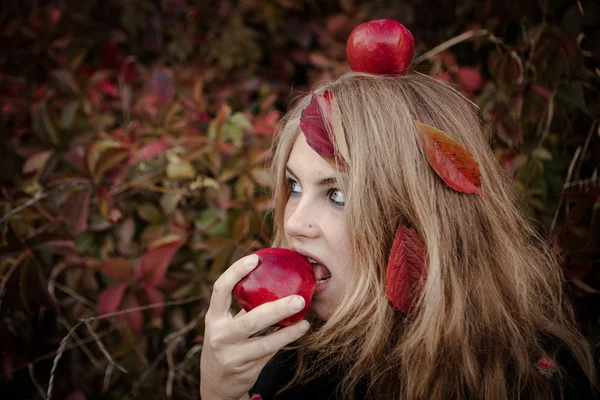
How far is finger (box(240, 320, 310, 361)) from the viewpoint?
1.06m

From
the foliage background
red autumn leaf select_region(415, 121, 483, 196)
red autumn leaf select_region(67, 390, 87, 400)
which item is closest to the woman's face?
red autumn leaf select_region(415, 121, 483, 196)

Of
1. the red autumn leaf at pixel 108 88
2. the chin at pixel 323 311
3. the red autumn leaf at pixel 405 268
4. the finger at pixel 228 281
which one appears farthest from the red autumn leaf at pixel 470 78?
the red autumn leaf at pixel 108 88

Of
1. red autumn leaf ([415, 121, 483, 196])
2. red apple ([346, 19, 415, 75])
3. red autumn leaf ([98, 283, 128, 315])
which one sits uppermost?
red apple ([346, 19, 415, 75])

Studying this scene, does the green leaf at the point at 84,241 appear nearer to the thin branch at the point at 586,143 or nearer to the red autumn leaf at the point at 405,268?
the red autumn leaf at the point at 405,268

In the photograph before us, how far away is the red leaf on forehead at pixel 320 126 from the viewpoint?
3.78 feet

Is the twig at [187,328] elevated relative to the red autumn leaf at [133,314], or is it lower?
lower

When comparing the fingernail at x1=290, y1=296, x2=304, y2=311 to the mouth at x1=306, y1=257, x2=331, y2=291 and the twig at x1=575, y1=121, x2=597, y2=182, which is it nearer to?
the mouth at x1=306, y1=257, x2=331, y2=291

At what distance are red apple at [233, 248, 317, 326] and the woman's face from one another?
0.06m

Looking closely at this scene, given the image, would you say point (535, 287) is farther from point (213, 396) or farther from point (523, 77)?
point (213, 396)

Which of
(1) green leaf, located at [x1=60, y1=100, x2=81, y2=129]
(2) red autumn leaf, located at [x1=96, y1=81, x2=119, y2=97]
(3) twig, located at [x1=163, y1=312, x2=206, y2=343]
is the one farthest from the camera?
(2) red autumn leaf, located at [x1=96, y1=81, x2=119, y2=97]

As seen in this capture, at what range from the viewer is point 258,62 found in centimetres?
291

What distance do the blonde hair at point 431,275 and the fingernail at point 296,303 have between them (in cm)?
12

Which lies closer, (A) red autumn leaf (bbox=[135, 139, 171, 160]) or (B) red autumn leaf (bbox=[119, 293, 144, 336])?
(B) red autumn leaf (bbox=[119, 293, 144, 336])

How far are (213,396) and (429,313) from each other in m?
0.54
